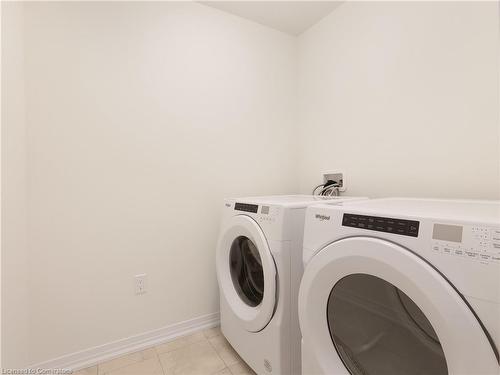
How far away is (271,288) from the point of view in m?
1.00

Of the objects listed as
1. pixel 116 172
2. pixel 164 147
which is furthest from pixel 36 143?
pixel 164 147

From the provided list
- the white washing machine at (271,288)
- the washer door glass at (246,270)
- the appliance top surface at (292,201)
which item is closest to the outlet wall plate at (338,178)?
the appliance top surface at (292,201)

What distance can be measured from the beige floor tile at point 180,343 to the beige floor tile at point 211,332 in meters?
0.02

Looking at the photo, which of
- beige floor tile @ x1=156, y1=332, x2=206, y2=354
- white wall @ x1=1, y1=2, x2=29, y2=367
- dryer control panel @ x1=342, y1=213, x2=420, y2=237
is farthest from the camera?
beige floor tile @ x1=156, y1=332, x2=206, y2=354

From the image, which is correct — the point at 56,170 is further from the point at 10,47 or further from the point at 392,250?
the point at 392,250

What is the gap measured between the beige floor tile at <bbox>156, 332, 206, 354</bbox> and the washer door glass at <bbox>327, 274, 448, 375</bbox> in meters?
0.97

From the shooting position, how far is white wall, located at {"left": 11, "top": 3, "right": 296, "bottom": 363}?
1188 mm

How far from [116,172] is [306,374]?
123cm

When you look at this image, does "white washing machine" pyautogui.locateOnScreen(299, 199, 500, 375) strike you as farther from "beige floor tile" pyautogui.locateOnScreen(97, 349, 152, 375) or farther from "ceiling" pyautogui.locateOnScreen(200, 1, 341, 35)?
"ceiling" pyautogui.locateOnScreen(200, 1, 341, 35)

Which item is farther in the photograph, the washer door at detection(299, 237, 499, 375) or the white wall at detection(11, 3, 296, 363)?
the white wall at detection(11, 3, 296, 363)

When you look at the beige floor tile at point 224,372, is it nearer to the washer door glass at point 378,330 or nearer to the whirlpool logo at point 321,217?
the washer door glass at point 378,330

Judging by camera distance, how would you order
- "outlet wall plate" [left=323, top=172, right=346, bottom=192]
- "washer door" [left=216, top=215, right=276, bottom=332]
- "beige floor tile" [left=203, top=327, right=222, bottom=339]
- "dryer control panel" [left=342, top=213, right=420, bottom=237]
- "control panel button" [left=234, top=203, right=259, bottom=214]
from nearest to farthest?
"dryer control panel" [left=342, top=213, right=420, bottom=237], "washer door" [left=216, top=215, right=276, bottom=332], "control panel button" [left=234, top=203, right=259, bottom=214], "beige floor tile" [left=203, top=327, right=222, bottom=339], "outlet wall plate" [left=323, top=172, right=346, bottom=192]

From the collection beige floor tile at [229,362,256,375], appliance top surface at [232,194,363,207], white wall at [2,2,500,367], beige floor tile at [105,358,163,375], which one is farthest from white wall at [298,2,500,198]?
beige floor tile at [105,358,163,375]

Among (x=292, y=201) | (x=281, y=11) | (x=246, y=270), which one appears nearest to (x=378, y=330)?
(x=292, y=201)
